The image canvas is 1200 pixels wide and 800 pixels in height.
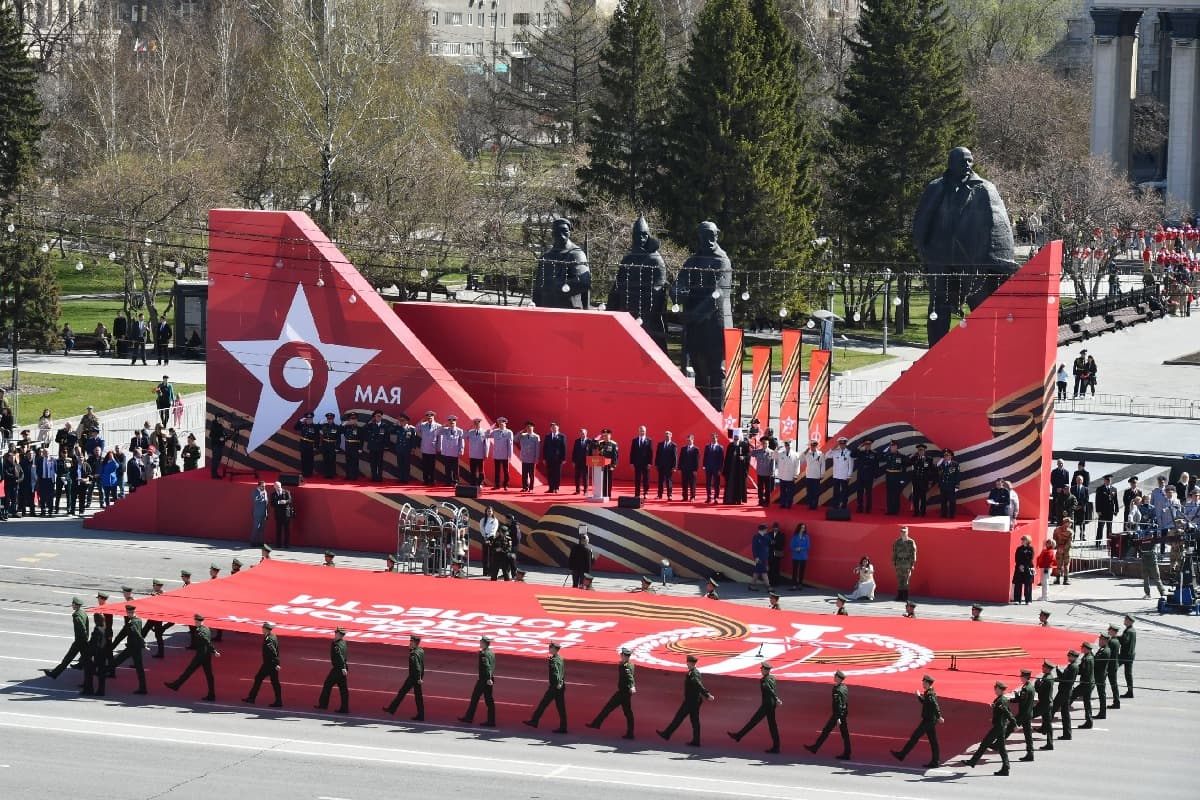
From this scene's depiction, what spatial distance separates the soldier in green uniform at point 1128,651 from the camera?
28.2 meters

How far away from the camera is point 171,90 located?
3184 inches

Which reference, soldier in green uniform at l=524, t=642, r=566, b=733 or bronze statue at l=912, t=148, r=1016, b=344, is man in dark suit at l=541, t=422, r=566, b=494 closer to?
bronze statue at l=912, t=148, r=1016, b=344

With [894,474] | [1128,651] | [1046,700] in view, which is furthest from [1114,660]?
[894,474]

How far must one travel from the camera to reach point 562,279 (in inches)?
1671

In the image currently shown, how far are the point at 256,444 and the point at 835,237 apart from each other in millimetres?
36993

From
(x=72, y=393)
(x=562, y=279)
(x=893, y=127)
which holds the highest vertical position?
(x=893, y=127)

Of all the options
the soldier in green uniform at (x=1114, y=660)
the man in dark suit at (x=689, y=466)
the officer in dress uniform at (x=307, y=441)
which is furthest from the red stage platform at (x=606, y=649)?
the officer in dress uniform at (x=307, y=441)

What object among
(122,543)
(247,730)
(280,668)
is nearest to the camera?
(247,730)

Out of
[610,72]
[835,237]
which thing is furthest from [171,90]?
[835,237]

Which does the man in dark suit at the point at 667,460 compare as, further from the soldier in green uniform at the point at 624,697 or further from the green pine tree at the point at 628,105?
the green pine tree at the point at 628,105

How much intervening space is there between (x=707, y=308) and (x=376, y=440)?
713 centimetres

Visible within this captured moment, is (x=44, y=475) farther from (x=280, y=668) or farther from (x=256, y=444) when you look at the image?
(x=280, y=668)

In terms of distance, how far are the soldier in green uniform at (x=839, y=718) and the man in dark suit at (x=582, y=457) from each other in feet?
40.0

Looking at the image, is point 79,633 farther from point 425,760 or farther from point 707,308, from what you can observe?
point 707,308
